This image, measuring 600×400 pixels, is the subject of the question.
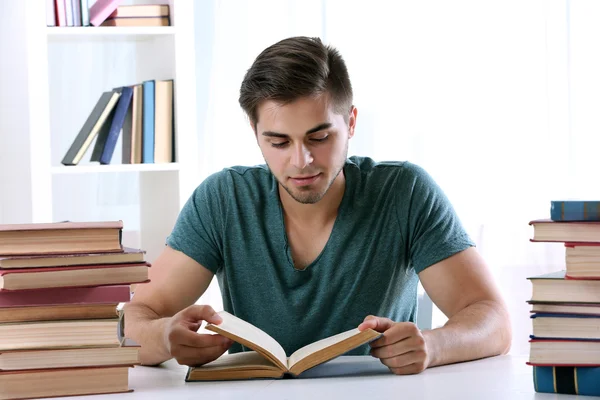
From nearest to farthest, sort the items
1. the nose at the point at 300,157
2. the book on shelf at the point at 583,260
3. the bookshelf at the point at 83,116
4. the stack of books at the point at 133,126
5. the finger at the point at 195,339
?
1. the book on shelf at the point at 583,260
2. the finger at the point at 195,339
3. the nose at the point at 300,157
4. the bookshelf at the point at 83,116
5. the stack of books at the point at 133,126

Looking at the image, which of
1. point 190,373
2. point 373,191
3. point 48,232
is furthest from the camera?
point 373,191

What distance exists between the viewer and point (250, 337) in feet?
4.37

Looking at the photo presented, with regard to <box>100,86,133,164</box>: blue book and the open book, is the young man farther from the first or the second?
<box>100,86,133,164</box>: blue book

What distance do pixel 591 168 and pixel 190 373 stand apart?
236 cm

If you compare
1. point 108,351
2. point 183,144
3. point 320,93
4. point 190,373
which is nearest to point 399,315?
point 320,93

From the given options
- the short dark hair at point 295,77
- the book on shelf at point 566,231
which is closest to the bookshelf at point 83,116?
the short dark hair at point 295,77

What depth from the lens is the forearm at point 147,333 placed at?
1530 mm

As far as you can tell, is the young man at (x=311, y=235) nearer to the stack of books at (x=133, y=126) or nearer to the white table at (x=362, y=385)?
the white table at (x=362, y=385)

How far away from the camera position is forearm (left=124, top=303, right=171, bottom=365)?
153 cm

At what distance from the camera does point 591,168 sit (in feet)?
11.0

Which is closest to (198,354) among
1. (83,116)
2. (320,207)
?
(320,207)

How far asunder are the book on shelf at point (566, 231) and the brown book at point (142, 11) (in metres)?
Result: 1.99

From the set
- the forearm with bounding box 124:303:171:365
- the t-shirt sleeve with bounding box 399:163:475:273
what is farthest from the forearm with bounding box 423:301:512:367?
the forearm with bounding box 124:303:171:365

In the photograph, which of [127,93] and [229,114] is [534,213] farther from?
[127,93]
